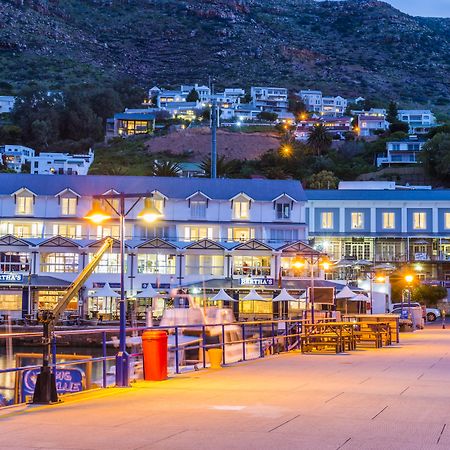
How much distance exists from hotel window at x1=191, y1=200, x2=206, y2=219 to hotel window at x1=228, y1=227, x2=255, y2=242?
8.48ft

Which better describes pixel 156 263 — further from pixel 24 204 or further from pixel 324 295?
pixel 324 295

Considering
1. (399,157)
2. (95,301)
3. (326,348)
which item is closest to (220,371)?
(326,348)

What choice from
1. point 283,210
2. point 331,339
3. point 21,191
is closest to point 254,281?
point 283,210

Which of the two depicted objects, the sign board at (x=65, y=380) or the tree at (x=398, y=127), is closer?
the sign board at (x=65, y=380)

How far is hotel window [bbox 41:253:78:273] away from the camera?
68.1 metres

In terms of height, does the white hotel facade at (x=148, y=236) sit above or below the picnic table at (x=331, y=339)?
above

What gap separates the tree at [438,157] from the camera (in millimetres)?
127375

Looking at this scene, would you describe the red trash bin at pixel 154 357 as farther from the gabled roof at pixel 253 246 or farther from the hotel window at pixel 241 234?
the hotel window at pixel 241 234

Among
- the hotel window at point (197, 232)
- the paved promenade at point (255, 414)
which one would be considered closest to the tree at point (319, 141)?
the hotel window at point (197, 232)

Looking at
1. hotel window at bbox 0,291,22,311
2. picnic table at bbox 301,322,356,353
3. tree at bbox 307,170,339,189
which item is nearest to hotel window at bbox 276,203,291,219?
hotel window at bbox 0,291,22,311

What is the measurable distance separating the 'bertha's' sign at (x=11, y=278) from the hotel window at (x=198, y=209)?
15.9 meters

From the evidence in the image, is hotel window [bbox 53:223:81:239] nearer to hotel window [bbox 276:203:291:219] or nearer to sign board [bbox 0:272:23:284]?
sign board [bbox 0:272:23:284]

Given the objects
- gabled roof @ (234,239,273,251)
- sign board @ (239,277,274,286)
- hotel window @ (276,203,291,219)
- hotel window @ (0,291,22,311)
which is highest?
hotel window @ (276,203,291,219)

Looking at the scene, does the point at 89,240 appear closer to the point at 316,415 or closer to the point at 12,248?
the point at 12,248
